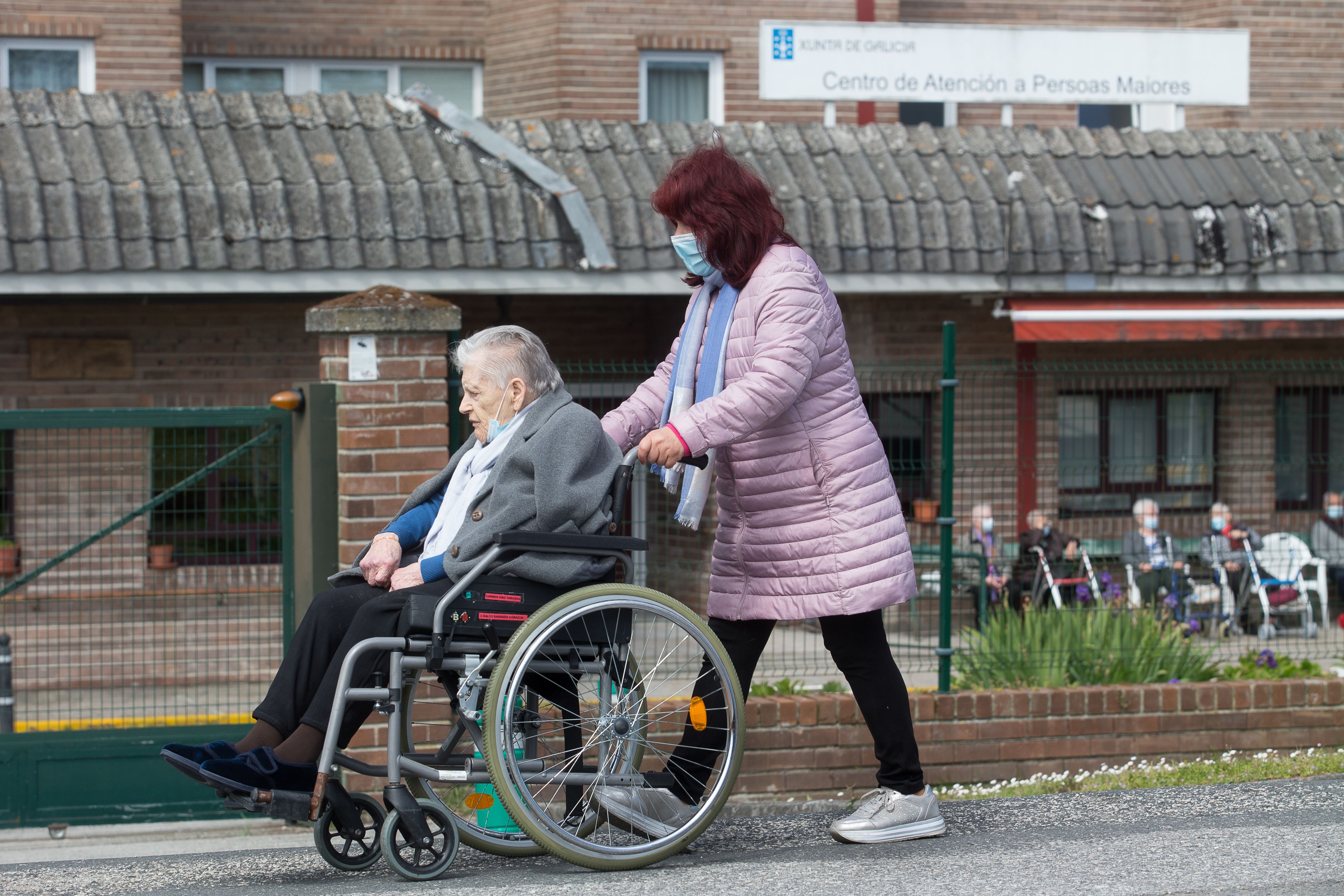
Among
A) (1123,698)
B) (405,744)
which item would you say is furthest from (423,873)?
(1123,698)

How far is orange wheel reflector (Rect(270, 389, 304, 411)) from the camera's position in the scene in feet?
18.5

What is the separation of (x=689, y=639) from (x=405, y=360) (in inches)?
74.2

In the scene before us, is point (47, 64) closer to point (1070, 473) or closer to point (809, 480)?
point (1070, 473)

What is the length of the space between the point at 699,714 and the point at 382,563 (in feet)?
3.18

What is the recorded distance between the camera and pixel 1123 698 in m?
6.22

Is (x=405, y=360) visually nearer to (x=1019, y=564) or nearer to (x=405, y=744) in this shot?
(x=405, y=744)

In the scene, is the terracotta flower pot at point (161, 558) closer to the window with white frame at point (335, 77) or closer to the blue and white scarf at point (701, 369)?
the blue and white scarf at point (701, 369)

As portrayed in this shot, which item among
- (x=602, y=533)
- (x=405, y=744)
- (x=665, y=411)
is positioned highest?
(x=665, y=411)

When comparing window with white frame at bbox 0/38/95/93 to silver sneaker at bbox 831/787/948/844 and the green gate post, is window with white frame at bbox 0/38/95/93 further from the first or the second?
silver sneaker at bbox 831/787/948/844

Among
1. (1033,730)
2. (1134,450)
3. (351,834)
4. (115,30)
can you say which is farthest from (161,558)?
(115,30)

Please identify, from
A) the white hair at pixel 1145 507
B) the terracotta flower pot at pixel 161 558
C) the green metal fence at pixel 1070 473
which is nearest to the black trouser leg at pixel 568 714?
the green metal fence at pixel 1070 473

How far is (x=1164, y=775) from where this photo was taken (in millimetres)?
5941

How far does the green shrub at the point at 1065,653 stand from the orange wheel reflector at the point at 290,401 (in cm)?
285

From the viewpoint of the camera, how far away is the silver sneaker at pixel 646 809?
13.4 feet
